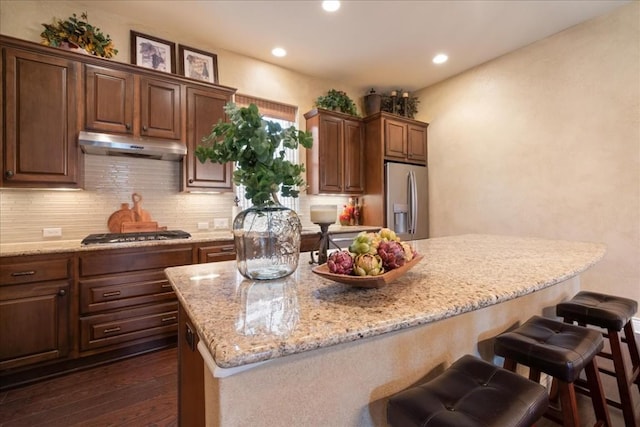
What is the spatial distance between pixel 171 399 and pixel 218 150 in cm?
169

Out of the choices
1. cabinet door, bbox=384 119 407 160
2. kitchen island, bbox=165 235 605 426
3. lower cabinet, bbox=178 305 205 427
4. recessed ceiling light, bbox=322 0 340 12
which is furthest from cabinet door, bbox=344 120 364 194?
lower cabinet, bbox=178 305 205 427

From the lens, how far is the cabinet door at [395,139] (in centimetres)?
400

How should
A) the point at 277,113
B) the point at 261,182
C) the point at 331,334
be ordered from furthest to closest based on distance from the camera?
the point at 277,113 < the point at 261,182 < the point at 331,334

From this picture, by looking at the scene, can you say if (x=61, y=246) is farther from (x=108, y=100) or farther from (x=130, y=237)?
(x=108, y=100)

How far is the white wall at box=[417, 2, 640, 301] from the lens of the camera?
2.72 m

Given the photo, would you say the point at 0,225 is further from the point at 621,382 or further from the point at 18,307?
the point at 621,382

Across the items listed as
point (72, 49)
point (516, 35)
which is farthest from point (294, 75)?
point (516, 35)

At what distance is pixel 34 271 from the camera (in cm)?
204

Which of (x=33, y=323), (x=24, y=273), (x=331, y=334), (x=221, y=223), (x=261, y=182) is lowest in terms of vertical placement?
(x=33, y=323)

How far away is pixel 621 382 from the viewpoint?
4.92ft

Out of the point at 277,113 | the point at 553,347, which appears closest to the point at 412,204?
the point at 277,113

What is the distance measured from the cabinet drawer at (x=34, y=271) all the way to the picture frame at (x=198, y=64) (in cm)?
213

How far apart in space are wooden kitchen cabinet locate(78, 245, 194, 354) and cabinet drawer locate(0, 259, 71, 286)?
0.10 meters

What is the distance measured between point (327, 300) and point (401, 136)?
3.73 m
